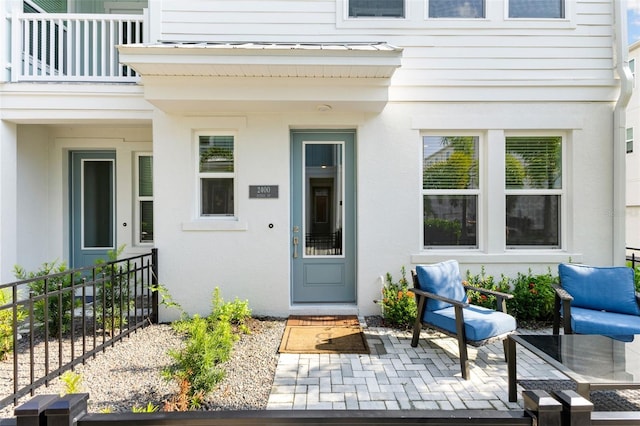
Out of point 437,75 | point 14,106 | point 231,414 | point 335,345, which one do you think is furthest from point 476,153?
point 14,106

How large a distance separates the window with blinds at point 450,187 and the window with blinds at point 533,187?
51cm

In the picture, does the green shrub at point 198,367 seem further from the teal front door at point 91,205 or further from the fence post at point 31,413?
the teal front door at point 91,205

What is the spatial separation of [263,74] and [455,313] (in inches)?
136

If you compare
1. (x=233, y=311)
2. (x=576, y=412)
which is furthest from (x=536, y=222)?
(x=576, y=412)

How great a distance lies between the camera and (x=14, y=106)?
4.75 m

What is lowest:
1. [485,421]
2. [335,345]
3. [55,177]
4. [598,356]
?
[335,345]

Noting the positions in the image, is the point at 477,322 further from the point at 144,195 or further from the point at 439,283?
the point at 144,195

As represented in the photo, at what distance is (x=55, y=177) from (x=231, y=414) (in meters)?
6.37

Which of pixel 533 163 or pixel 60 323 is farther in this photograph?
pixel 533 163

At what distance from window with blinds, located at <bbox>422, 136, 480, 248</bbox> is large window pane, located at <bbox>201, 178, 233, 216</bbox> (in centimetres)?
290

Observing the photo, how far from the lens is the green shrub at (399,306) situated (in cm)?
436

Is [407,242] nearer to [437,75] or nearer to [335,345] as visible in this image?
[335,345]

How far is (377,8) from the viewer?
486 cm

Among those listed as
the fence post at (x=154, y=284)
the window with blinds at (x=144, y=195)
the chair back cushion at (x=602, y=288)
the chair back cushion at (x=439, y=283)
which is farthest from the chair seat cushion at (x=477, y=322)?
the window with blinds at (x=144, y=195)
